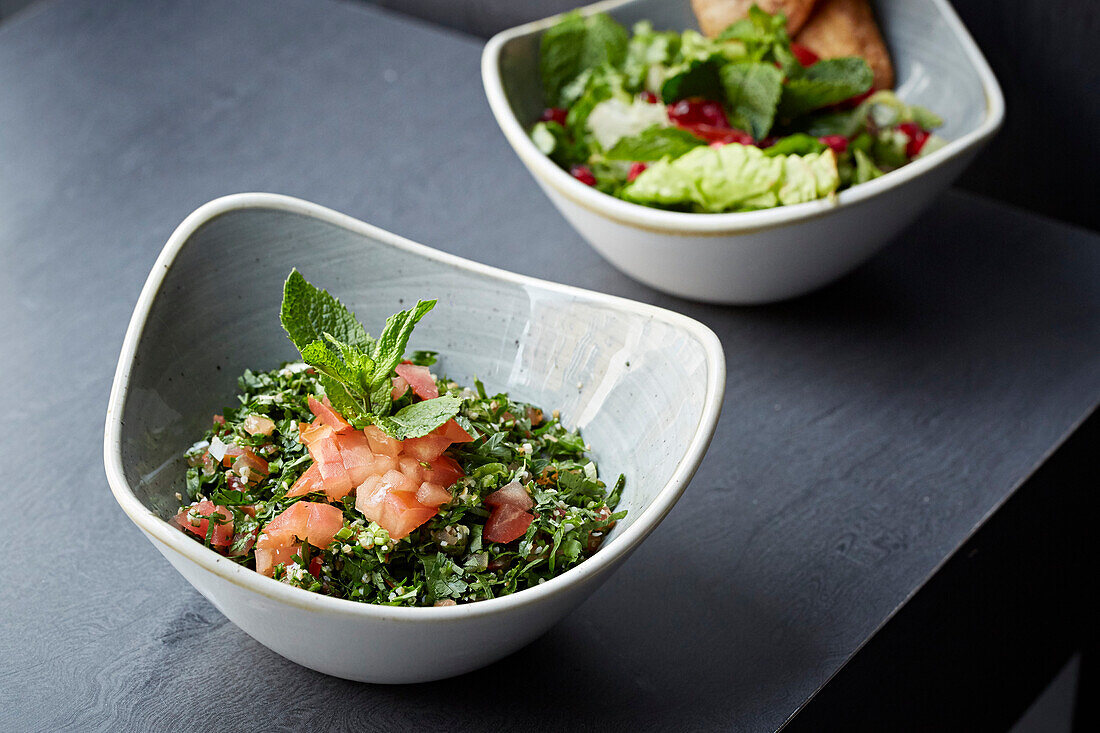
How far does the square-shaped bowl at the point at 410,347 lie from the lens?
0.71 meters

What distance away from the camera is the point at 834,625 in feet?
3.17

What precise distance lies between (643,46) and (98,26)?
1.13 metres

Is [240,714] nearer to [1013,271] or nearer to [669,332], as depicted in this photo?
[669,332]

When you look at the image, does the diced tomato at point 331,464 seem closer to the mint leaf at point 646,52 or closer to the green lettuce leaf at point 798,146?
the green lettuce leaf at point 798,146

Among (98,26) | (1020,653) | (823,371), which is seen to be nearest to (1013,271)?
(823,371)

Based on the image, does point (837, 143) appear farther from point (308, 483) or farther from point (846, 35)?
point (308, 483)

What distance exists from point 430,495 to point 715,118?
2.32 ft

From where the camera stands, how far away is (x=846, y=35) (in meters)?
1.43

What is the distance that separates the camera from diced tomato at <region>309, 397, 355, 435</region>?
82 centimetres

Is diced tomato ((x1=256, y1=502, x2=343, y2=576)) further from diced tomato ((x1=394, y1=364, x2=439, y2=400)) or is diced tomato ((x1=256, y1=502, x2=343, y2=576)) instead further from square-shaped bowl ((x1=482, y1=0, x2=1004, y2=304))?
square-shaped bowl ((x1=482, y1=0, x2=1004, y2=304))

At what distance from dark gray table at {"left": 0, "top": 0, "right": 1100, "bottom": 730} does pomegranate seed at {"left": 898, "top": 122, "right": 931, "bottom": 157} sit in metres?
0.15

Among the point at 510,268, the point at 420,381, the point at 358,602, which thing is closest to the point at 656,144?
the point at 510,268

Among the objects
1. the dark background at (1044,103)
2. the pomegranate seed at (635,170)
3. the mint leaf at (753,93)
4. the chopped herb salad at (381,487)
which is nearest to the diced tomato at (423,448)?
the chopped herb salad at (381,487)

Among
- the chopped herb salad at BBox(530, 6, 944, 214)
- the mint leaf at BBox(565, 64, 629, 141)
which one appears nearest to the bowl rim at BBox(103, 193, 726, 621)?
the chopped herb salad at BBox(530, 6, 944, 214)
